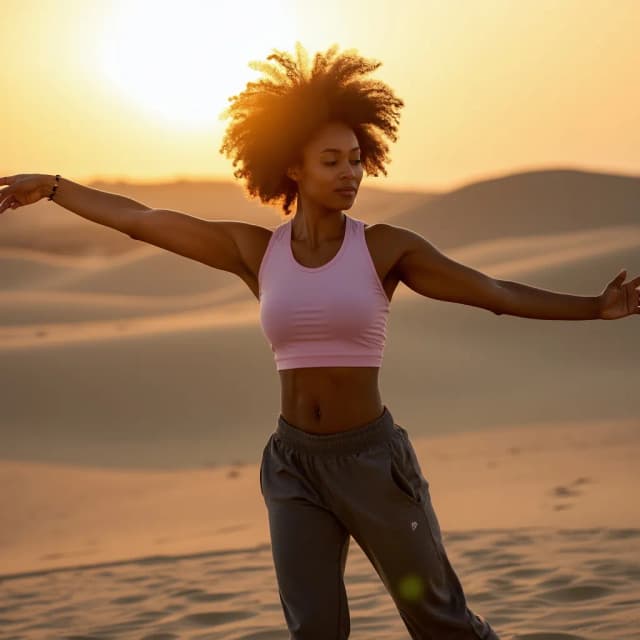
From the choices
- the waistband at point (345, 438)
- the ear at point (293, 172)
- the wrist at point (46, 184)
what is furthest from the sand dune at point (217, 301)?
the waistband at point (345, 438)

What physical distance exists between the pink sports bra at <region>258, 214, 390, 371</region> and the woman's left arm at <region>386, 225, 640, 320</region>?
150mm

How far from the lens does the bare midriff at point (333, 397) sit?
193 inches

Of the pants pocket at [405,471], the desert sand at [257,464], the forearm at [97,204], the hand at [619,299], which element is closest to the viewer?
the pants pocket at [405,471]

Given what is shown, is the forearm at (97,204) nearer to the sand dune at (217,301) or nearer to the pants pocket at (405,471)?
the pants pocket at (405,471)

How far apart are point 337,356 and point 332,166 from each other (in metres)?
0.70

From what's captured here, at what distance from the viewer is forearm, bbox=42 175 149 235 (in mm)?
5367

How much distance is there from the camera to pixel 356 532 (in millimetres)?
4914

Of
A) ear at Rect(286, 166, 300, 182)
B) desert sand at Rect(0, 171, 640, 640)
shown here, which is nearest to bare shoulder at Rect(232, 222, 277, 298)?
ear at Rect(286, 166, 300, 182)

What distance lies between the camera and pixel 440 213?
51.8m

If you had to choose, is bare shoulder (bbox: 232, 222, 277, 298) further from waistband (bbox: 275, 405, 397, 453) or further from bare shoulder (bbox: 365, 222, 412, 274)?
waistband (bbox: 275, 405, 397, 453)

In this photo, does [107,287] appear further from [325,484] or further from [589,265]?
[325,484]

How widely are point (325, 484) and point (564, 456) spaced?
28.4 feet

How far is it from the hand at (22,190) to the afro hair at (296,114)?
0.74 m

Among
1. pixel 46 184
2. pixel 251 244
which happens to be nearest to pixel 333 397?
pixel 251 244
